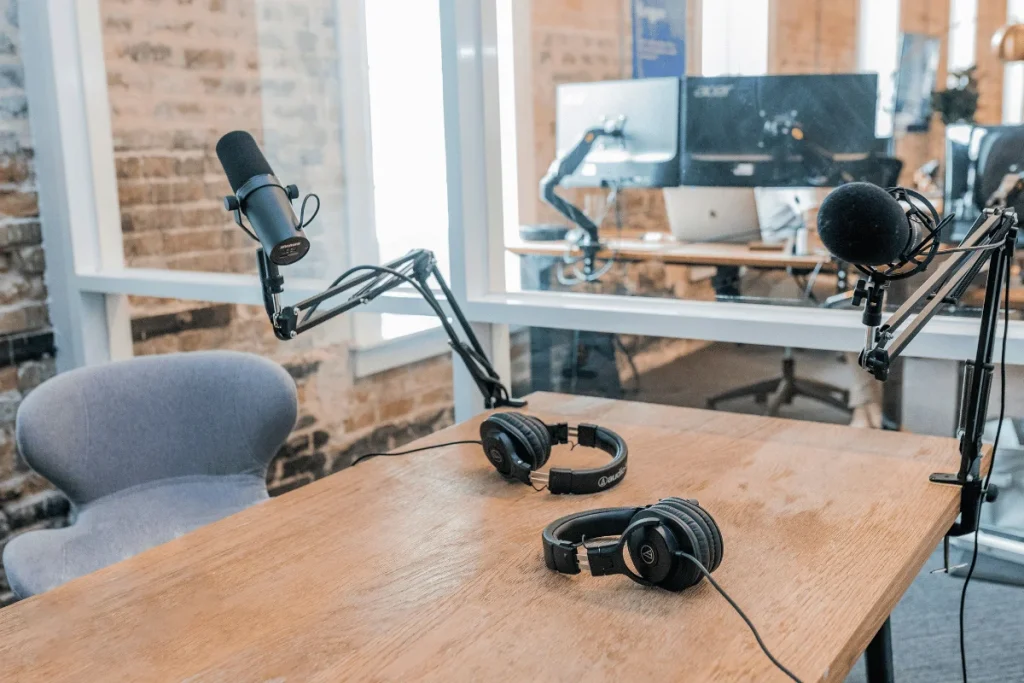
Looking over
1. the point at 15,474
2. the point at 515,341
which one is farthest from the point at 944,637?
the point at 15,474

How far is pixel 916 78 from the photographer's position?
6324 mm

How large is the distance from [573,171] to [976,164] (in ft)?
3.71

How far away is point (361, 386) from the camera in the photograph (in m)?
2.70

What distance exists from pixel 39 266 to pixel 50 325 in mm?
165

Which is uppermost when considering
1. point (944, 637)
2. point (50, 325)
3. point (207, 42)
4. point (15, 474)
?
point (207, 42)

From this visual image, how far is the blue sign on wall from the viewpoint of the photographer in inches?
116

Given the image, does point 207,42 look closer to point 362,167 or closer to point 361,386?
point 362,167

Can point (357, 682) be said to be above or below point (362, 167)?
below

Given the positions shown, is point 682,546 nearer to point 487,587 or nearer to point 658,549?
point 658,549

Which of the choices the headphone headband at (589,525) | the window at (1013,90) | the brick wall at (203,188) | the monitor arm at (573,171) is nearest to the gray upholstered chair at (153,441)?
the brick wall at (203,188)

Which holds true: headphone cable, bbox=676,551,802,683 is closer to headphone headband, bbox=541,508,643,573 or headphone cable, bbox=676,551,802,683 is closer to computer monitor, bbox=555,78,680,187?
headphone headband, bbox=541,508,643,573

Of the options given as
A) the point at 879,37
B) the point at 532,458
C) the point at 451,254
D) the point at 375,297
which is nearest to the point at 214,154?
the point at 451,254

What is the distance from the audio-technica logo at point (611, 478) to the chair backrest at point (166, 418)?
86 cm

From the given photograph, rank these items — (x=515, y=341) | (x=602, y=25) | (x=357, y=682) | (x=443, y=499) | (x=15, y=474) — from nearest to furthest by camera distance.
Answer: (x=357, y=682) → (x=443, y=499) → (x=515, y=341) → (x=15, y=474) → (x=602, y=25)
